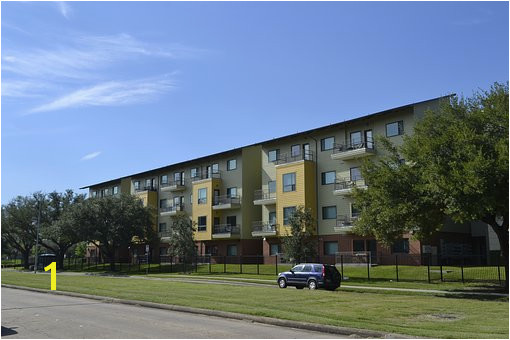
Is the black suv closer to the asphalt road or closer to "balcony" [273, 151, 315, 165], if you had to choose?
the asphalt road

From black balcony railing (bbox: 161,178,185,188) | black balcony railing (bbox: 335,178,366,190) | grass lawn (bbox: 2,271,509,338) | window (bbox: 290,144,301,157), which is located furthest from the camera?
black balcony railing (bbox: 161,178,185,188)

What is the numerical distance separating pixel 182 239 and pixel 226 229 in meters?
9.11

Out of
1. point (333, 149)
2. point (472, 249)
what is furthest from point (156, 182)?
point (472, 249)

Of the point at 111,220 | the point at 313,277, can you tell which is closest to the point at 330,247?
the point at 313,277

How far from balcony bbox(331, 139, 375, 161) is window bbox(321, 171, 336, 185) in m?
1.89

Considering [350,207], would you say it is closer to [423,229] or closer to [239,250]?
[239,250]

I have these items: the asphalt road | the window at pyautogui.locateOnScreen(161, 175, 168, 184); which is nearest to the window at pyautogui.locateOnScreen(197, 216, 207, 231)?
the window at pyautogui.locateOnScreen(161, 175, 168, 184)

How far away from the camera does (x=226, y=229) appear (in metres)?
57.3

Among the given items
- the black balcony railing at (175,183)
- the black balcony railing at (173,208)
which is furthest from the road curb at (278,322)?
the black balcony railing at (175,183)

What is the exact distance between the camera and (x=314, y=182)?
164 feet

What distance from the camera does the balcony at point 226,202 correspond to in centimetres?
5769

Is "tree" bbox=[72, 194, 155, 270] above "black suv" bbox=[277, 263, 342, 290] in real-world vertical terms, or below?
above

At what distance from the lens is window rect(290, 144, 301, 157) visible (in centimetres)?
5166

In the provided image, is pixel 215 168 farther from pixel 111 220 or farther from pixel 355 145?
pixel 355 145
